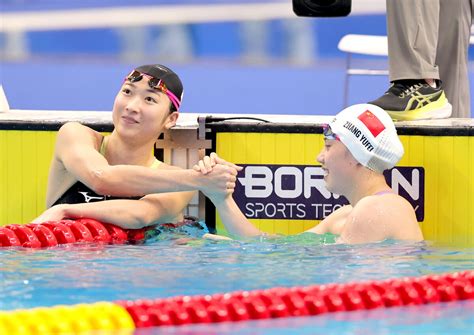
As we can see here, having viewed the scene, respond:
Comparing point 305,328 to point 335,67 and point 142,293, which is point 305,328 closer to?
point 142,293

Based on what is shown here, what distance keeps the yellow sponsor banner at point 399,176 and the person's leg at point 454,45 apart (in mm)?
541

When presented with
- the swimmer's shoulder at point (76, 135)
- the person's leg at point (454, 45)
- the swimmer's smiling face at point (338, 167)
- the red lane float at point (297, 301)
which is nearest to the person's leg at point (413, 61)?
the person's leg at point (454, 45)

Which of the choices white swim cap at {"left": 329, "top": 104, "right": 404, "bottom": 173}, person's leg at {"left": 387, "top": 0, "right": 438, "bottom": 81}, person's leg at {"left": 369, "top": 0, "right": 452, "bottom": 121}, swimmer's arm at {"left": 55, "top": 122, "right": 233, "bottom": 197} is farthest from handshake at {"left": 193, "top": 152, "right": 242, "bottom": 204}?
person's leg at {"left": 387, "top": 0, "right": 438, "bottom": 81}

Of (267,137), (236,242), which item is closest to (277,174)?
(267,137)

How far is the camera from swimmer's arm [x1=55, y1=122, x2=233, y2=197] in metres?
5.37

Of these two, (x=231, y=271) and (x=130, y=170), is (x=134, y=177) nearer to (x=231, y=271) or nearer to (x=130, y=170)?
(x=130, y=170)

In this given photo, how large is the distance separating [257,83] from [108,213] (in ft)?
18.3

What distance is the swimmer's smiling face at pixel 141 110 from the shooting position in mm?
5438

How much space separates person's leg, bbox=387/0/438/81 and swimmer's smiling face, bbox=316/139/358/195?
0.67m

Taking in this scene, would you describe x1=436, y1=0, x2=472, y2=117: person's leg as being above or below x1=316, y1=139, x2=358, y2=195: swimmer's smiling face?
above

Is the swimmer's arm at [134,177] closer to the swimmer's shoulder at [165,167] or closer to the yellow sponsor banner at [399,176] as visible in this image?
the swimmer's shoulder at [165,167]

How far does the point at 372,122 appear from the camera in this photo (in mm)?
5234

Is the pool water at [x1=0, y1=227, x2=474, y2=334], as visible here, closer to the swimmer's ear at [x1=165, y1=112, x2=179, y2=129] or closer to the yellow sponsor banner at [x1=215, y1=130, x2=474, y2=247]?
the yellow sponsor banner at [x1=215, y1=130, x2=474, y2=247]

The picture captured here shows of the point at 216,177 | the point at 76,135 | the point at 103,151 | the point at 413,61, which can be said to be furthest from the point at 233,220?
the point at 413,61
